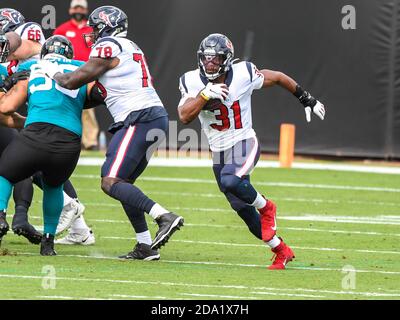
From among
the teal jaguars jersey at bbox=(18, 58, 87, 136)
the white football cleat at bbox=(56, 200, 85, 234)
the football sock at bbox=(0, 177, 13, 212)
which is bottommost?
the white football cleat at bbox=(56, 200, 85, 234)

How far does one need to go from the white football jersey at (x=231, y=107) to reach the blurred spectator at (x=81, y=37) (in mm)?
7587

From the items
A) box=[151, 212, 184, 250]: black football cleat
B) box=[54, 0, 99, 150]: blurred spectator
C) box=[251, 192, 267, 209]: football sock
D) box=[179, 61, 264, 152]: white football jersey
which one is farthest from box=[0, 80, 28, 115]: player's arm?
box=[54, 0, 99, 150]: blurred spectator

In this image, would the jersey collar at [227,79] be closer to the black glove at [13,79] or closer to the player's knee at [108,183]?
the player's knee at [108,183]

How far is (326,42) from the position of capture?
16891 millimetres

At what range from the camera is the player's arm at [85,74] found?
8.11 metres

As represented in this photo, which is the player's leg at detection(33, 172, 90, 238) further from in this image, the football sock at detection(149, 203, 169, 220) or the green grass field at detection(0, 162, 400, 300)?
the football sock at detection(149, 203, 169, 220)

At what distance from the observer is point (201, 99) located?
7883mm

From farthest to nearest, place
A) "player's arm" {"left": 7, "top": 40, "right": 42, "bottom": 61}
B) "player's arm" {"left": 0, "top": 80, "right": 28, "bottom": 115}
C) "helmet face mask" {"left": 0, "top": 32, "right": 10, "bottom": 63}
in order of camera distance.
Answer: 1. "player's arm" {"left": 7, "top": 40, "right": 42, "bottom": 61}
2. "helmet face mask" {"left": 0, "top": 32, "right": 10, "bottom": 63}
3. "player's arm" {"left": 0, "top": 80, "right": 28, "bottom": 115}

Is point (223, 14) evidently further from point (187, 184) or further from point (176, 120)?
point (187, 184)

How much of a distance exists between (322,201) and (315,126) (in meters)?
4.50

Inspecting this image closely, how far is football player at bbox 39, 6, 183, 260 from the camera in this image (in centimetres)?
811

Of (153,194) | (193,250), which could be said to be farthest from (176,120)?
(193,250)

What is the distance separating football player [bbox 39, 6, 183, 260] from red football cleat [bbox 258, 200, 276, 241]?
0.68m

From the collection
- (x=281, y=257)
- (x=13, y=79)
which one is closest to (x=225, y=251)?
(x=281, y=257)
